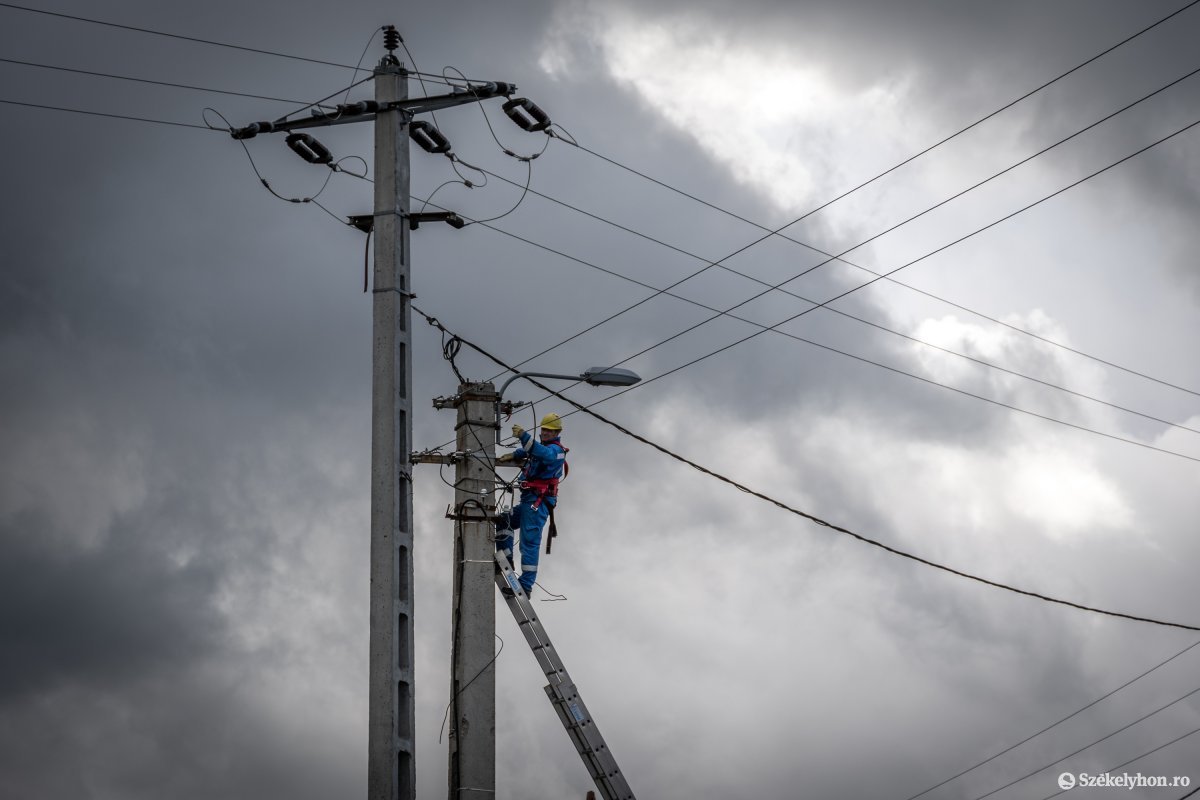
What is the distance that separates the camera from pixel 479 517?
1770 cm

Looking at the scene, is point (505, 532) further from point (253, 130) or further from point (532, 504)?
point (253, 130)

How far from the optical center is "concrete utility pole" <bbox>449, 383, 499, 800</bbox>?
1666 cm

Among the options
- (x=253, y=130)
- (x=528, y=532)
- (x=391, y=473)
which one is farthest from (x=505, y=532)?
(x=253, y=130)

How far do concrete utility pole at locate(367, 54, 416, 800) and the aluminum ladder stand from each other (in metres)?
3.56

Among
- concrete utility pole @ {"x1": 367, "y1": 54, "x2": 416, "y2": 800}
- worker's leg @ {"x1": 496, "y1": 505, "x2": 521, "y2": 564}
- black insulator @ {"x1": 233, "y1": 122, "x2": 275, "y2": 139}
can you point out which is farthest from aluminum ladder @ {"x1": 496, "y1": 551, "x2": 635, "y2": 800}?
black insulator @ {"x1": 233, "y1": 122, "x2": 275, "y2": 139}

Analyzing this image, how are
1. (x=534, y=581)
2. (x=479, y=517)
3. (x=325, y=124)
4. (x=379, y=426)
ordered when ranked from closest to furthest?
1. (x=379, y=426)
2. (x=325, y=124)
3. (x=479, y=517)
4. (x=534, y=581)

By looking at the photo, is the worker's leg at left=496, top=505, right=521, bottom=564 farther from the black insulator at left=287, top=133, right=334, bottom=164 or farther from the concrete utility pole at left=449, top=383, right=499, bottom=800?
the black insulator at left=287, top=133, right=334, bottom=164

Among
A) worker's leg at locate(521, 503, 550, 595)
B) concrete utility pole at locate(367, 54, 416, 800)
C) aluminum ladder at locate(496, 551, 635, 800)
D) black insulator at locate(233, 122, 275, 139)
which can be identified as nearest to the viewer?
concrete utility pole at locate(367, 54, 416, 800)

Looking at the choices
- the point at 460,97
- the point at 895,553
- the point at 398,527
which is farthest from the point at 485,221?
the point at 895,553

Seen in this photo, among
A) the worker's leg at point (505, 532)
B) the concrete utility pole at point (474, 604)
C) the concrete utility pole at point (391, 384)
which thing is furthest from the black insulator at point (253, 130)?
the worker's leg at point (505, 532)

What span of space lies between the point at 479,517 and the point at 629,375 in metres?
2.44

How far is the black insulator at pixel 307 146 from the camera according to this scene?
1642 centimetres

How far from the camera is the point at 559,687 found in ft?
60.0

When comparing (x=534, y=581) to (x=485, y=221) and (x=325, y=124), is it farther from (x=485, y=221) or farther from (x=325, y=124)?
(x=325, y=124)
